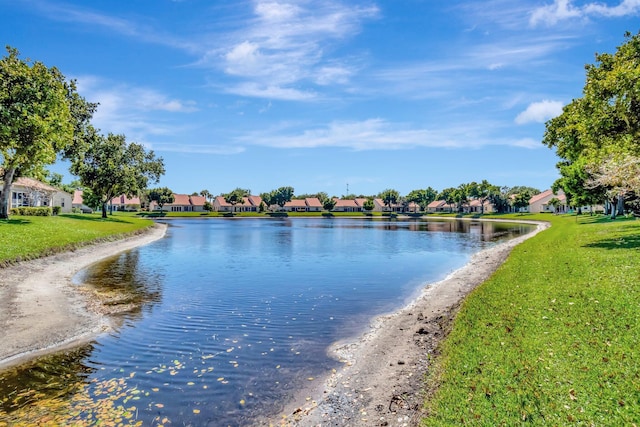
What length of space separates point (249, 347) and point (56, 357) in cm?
550

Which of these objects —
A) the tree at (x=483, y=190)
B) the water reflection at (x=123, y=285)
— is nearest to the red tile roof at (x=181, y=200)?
the tree at (x=483, y=190)

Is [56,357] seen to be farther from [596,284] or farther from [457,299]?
[596,284]

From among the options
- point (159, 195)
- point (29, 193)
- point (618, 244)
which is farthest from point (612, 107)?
point (159, 195)

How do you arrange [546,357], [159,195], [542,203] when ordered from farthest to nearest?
1. [159,195]
2. [542,203]
3. [546,357]

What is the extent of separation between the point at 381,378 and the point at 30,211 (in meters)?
58.4

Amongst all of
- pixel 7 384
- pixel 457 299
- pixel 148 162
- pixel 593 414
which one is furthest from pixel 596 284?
pixel 148 162

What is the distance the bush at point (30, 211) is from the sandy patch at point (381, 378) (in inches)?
2146

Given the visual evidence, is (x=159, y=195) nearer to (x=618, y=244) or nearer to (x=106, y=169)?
(x=106, y=169)

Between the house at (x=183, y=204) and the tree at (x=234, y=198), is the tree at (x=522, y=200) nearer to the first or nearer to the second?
the tree at (x=234, y=198)

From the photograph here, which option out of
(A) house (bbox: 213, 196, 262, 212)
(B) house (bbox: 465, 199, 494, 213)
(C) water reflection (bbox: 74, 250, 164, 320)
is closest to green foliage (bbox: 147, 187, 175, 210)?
(A) house (bbox: 213, 196, 262, 212)

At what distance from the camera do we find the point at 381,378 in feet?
33.8

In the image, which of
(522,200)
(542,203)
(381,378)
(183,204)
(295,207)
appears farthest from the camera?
(295,207)

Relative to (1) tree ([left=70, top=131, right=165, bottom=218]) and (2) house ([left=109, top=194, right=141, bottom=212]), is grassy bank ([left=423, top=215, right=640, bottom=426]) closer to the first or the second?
(1) tree ([left=70, top=131, right=165, bottom=218])

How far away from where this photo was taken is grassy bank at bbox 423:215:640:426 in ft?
24.1
